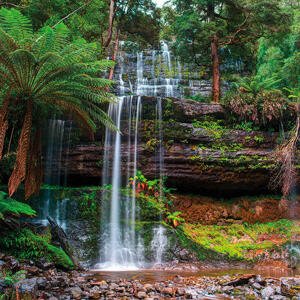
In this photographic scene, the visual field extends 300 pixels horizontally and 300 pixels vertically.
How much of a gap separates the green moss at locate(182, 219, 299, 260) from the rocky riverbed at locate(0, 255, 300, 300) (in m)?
3.69

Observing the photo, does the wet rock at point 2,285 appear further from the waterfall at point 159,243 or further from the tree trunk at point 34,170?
the waterfall at point 159,243

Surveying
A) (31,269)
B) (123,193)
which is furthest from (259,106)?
(31,269)

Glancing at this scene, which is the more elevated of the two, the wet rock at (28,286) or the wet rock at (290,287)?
the wet rock at (28,286)

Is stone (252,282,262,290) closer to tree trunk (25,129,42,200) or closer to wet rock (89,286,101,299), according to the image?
wet rock (89,286,101,299)

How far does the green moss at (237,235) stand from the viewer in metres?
10.4

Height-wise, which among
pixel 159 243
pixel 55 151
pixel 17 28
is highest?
pixel 17 28

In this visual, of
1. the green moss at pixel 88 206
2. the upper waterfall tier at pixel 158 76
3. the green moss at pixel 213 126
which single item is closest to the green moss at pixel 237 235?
the green moss at pixel 88 206

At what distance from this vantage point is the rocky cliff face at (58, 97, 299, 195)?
1208cm

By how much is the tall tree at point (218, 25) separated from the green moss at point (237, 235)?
5.27 meters

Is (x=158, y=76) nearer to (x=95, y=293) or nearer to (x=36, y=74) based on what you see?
(x=36, y=74)

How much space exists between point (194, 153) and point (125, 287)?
6.86 metres

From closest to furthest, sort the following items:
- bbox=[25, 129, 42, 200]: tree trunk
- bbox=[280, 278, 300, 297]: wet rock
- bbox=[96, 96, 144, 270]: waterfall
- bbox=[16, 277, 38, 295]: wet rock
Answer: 1. bbox=[16, 277, 38, 295]: wet rock
2. bbox=[280, 278, 300, 297]: wet rock
3. bbox=[25, 129, 42, 200]: tree trunk
4. bbox=[96, 96, 144, 270]: waterfall

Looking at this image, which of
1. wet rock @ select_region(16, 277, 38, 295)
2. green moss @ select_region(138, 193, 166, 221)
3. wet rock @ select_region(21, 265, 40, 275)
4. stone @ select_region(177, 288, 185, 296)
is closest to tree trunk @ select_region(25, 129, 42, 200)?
wet rock @ select_region(21, 265, 40, 275)

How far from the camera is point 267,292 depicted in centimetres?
557
